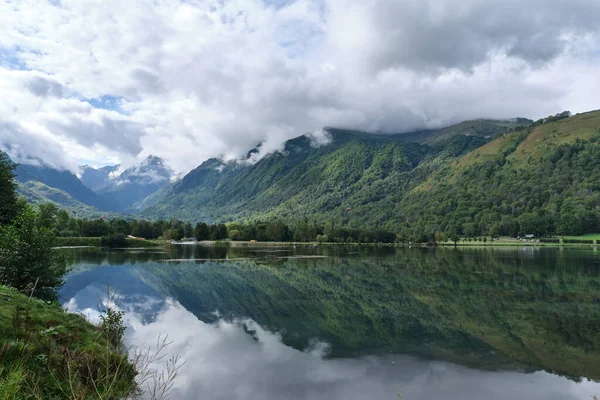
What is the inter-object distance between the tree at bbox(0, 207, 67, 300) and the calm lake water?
3.87 metres

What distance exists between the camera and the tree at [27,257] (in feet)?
102

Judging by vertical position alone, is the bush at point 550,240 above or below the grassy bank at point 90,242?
above

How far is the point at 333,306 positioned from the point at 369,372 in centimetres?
1849

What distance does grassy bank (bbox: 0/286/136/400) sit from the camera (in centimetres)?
981

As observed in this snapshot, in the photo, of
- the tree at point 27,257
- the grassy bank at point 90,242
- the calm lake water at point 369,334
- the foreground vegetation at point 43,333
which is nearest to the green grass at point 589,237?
the calm lake water at point 369,334

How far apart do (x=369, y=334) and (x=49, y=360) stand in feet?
Result: 71.1

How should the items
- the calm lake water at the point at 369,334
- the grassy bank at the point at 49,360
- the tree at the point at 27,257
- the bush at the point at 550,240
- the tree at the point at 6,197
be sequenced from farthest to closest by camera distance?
the bush at the point at 550,240
the tree at the point at 6,197
the tree at the point at 27,257
the calm lake water at the point at 369,334
the grassy bank at the point at 49,360

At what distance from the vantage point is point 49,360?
444 inches

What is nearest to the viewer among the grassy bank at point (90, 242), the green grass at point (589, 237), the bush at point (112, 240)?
the grassy bank at point (90, 242)

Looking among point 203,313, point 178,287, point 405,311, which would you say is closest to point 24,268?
point 203,313

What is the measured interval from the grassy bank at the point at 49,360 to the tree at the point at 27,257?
1517cm

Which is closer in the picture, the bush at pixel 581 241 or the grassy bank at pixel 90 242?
the grassy bank at pixel 90 242

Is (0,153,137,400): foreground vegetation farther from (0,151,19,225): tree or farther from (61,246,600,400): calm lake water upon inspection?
(61,246,600,400): calm lake water

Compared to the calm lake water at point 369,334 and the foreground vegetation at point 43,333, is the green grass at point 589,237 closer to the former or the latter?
the calm lake water at point 369,334
